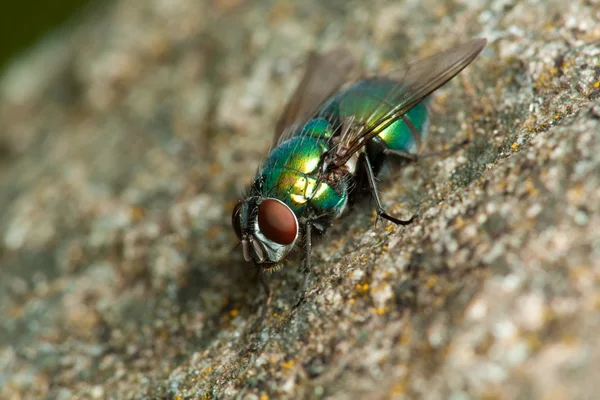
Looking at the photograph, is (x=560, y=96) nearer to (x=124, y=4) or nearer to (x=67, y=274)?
(x=67, y=274)

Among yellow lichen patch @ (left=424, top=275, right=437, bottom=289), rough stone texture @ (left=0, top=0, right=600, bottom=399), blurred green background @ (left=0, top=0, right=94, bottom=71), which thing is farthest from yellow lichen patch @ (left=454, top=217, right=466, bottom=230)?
blurred green background @ (left=0, top=0, right=94, bottom=71)

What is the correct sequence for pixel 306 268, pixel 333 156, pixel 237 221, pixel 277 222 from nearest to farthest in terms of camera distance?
pixel 277 222
pixel 306 268
pixel 237 221
pixel 333 156

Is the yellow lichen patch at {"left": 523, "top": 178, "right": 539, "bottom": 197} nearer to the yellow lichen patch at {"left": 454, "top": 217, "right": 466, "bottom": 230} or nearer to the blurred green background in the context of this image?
the yellow lichen patch at {"left": 454, "top": 217, "right": 466, "bottom": 230}

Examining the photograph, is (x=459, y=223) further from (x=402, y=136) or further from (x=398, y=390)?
(x=402, y=136)

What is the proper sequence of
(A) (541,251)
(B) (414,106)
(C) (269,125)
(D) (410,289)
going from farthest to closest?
(C) (269,125)
(B) (414,106)
(D) (410,289)
(A) (541,251)

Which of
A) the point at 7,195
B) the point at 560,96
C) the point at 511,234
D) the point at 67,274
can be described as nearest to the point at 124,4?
the point at 7,195

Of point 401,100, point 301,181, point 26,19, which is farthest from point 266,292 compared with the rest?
point 26,19

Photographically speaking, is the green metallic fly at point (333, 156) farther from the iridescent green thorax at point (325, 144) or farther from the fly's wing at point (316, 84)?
the fly's wing at point (316, 84)

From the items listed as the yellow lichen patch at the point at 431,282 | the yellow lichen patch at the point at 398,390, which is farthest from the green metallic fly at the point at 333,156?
the yellow lichen patch at the point at 398,390
